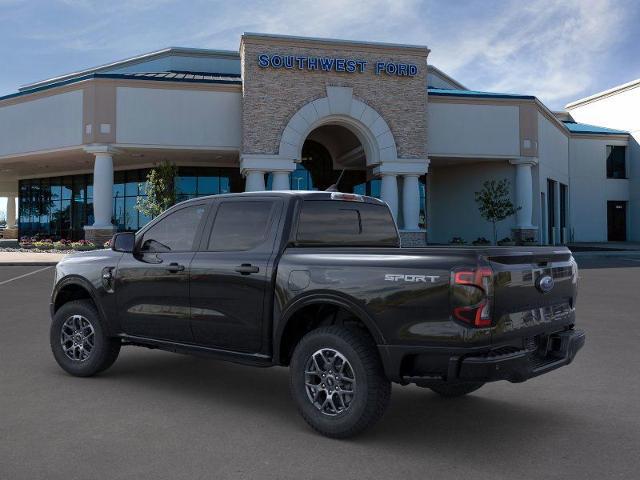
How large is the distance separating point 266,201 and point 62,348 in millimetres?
2910

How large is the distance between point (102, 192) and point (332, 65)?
13305mm

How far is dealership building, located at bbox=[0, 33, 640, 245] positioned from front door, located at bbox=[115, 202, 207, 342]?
21.7 metres

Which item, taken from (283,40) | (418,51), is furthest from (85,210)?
(418,51)

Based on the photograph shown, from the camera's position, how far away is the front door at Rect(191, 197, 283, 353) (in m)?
5.02

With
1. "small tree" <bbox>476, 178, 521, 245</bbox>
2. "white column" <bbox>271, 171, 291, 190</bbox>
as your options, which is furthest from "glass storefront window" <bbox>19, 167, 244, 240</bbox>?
"small tree" <bbox>476, 178, 521, 245</bbox>

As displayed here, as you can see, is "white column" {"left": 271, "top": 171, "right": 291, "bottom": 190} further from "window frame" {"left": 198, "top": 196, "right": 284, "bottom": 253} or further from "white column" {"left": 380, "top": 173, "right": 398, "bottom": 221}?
"window frame" {"left": 198, "top": 196, "right": 284, "bottom": 253}

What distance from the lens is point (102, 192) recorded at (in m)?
31.1

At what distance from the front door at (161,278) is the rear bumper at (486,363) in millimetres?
2151

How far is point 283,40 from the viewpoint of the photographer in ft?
97.2

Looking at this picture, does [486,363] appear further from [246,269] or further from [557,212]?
[557,212]

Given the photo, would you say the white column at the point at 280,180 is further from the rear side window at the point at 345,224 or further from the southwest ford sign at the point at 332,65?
the rear side window at the point at 345,224

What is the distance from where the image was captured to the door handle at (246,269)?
5.02m

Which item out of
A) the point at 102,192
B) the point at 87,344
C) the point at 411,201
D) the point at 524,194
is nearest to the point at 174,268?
the point at 87,344

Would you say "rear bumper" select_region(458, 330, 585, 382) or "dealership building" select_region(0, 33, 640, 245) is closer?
"rear bumper" select_region(458, 330, 585, 382)
